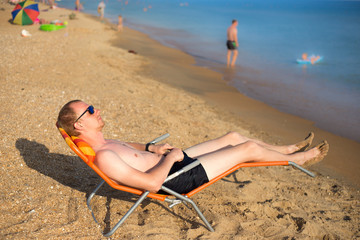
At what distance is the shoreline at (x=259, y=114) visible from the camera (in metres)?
5.02

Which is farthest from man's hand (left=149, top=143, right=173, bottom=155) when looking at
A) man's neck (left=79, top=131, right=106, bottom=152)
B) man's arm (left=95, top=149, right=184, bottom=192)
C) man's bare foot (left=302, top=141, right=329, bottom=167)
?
man's bare foot (left=302, top=141, right=329, bottom=167)

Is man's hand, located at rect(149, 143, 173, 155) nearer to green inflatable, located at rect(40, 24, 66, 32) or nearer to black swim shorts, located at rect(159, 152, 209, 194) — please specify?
black swim shorts, located at rect(159, 152, 209, 194)

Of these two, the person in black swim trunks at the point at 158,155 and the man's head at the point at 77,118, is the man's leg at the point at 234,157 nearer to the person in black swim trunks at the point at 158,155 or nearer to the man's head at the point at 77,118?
the person in black swim trunks at the point at 158,155

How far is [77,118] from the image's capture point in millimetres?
2717

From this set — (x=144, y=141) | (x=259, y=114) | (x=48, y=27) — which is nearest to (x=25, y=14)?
(x=48, y=27)

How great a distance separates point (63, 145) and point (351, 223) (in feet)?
11.2

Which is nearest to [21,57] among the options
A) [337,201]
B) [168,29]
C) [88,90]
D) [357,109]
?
[88,90]

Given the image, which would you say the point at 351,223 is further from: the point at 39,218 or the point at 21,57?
the point at 21,57

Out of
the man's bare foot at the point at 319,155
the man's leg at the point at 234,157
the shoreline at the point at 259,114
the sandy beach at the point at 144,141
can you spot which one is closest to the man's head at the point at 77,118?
the sandy beach at the point at 144,141

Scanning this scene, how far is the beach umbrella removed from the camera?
47.1 feet

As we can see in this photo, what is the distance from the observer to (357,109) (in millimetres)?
8227

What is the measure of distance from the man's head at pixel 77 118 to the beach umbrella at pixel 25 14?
13.6 metres

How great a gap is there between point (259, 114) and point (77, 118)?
16.6 ft

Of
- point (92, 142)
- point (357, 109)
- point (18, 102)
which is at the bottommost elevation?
point (357, 109)
